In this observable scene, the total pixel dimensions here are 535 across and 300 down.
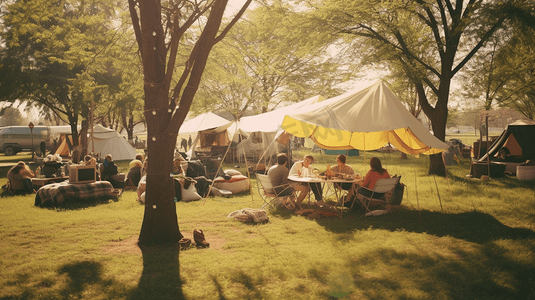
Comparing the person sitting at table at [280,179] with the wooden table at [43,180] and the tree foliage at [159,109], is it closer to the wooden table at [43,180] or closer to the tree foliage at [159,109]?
the tree foliage at [159,109]

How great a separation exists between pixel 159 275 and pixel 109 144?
75.9 feet

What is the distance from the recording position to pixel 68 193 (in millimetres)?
9641

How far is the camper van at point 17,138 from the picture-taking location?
31094 mm

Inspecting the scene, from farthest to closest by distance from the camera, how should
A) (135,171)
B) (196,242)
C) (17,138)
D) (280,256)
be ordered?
(17,138), (135,171), (196,242), (280,256)

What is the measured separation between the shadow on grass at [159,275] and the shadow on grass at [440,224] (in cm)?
317

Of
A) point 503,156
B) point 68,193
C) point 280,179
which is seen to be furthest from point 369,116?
point 503,156

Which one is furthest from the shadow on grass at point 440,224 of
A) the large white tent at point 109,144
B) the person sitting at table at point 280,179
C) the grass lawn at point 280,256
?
the large white tent at point 109,144

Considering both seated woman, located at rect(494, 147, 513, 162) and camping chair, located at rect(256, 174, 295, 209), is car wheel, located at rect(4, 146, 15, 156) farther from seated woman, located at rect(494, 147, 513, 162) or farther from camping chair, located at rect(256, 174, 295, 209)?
seated woman, located at rect(494, 147, 513, 162)

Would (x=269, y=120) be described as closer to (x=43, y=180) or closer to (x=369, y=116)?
(x=369, y=116)

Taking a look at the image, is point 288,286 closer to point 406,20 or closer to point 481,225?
point 481,225

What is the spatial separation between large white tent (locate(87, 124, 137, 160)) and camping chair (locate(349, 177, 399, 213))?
68.5 feet

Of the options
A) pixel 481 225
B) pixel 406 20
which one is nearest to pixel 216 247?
pixel 481 225

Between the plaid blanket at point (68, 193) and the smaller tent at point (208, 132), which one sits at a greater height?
the smaller tent at point (208, 132)

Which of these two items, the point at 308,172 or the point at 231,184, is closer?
the point at 308,172
